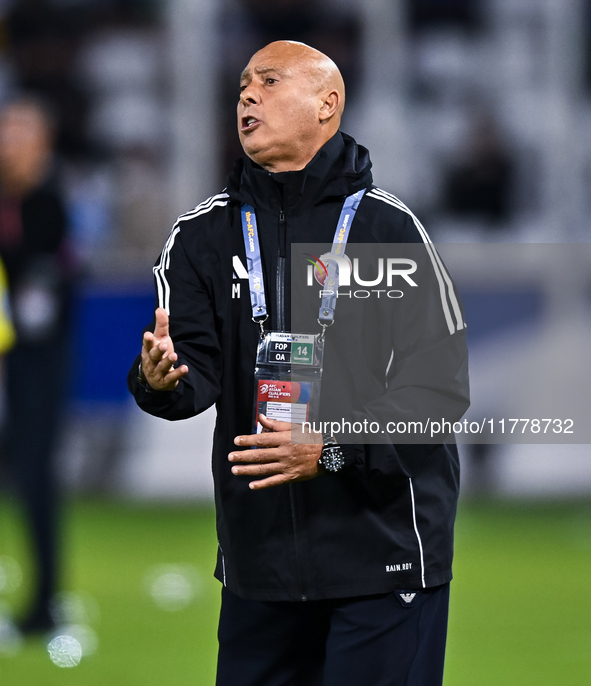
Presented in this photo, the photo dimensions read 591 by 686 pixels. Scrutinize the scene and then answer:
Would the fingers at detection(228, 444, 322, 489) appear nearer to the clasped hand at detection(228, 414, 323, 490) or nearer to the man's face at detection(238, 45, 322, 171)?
the clasped hand at detection(228, 414, 323, 490)

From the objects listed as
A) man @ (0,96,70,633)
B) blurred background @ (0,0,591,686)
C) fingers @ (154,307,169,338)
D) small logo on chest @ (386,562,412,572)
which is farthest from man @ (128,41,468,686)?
man @ (0,96,70,633)

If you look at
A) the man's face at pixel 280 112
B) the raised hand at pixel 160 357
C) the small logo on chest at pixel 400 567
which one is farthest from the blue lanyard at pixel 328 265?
the small logo on chest at pixel 400 567

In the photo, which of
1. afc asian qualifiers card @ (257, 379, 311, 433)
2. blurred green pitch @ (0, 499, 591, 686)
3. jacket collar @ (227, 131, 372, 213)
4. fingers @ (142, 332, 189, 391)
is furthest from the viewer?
blurred green pitch @ (0, 499, 591, 686)

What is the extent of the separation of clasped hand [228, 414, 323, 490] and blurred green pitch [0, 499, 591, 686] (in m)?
2.32

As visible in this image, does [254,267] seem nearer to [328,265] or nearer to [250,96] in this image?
[328,265]

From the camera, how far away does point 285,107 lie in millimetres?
2420

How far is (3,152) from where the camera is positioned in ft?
16.9

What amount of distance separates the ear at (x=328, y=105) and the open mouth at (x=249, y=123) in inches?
5.8

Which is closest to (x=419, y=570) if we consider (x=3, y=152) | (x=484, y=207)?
(x=3, y=152)

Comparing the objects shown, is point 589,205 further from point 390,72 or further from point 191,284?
point 191,284

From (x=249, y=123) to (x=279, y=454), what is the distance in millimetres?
748

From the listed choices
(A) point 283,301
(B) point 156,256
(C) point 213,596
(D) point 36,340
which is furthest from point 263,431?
(B) point 156,256

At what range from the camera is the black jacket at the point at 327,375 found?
234cm

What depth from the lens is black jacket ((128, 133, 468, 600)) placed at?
234cm
